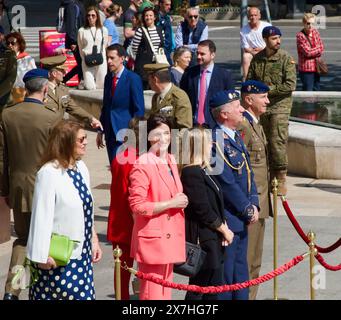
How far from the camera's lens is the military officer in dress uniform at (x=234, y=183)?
10.1 m

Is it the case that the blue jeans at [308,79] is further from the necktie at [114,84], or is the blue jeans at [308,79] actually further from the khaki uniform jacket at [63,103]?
the khaki uniform jacket at [63,103]

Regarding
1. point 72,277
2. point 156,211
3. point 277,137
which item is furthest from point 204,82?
point 72,277

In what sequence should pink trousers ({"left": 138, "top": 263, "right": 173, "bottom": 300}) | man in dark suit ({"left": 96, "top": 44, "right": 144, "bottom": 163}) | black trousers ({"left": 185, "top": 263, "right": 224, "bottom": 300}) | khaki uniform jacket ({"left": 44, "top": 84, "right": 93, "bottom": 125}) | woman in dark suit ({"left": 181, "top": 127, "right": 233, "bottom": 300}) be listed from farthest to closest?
man in dark suit ({"left": 96, "top": 44, "right": 144, "bottom": 163}), khaki uniform jacket ({"left": 44, "top": 84, "right": 93, "bottom": 125}), black trousers ({"left": 185, "top": 263, "right": 224, "bottom": 300}), woman in dark suit ({"left": 181, "top": 127, "right": 233, "bottom": 300}), pink trousers ({"left": 138, "top": 263, "right": 173, "bottom": 300})

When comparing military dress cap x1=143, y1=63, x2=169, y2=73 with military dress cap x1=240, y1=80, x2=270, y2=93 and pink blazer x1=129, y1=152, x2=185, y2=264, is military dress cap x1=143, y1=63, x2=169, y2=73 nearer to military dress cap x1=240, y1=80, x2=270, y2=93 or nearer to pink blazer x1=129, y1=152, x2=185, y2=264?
military dress cap x1=240, y1=80, x2=270, y2=93

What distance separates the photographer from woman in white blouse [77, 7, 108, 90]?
21.8 m

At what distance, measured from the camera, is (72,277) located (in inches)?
349

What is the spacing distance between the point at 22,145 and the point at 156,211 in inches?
74.8

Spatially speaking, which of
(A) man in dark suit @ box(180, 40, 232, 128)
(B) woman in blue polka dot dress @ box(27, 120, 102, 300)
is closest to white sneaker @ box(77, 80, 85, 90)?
(A) man in dark suit @ box(180, 40, 232, 128)

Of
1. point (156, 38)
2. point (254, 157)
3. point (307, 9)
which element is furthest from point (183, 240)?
point (307, 9)

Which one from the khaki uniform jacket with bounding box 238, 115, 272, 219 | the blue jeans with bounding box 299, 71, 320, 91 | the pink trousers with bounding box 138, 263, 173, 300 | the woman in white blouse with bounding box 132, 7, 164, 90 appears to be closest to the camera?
the pink trousers with bounding box 138, 263, 173, 300

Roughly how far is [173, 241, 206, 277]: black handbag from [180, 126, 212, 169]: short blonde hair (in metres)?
0.62

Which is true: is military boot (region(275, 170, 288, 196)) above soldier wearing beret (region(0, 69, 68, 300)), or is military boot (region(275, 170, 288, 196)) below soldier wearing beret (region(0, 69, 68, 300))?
below

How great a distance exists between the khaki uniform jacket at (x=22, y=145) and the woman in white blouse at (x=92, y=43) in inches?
428
